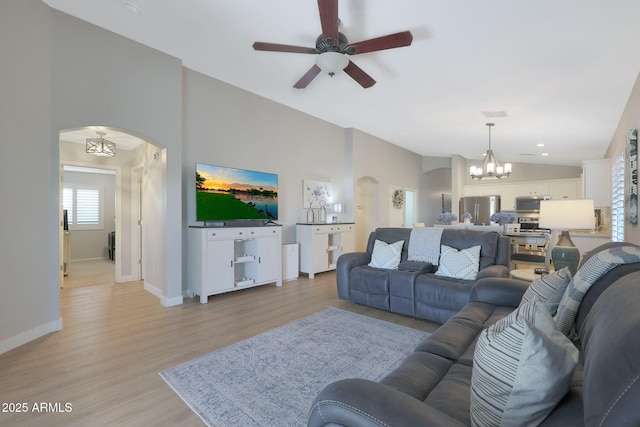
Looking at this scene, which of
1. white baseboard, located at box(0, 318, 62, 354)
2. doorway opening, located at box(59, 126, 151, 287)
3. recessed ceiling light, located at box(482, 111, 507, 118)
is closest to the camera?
white baseboard, located at box(0, 318, 62, 354)

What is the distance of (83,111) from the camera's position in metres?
3.14

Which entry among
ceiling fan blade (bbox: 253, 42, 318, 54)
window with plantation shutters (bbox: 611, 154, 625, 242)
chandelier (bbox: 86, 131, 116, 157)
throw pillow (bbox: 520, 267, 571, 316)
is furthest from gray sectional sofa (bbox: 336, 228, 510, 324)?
chandelier (bbox: 86, 131, 116, 157)

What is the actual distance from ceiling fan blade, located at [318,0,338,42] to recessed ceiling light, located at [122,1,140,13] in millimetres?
1806

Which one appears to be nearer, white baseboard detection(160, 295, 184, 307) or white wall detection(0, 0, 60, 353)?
white wall detection(0, 0, 60, 353)

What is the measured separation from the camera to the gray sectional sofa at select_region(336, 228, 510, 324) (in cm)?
306

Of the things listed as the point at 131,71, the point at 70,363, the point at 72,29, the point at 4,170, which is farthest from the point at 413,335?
the point at 72,29

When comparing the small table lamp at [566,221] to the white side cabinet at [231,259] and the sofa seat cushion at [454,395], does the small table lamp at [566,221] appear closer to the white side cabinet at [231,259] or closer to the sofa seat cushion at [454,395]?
the sofa seat cushion at [454,395]

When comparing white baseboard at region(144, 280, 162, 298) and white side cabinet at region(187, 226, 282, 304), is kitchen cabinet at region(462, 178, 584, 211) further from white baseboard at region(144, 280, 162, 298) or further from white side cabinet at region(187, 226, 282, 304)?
white baseboard at region(144, 280, 162, 298)

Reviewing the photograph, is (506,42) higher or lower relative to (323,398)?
higher

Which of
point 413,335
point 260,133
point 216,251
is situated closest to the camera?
point 413,335

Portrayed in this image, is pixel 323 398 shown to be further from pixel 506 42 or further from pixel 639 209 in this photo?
pixel 639 209

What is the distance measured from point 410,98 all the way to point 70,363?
4.89m

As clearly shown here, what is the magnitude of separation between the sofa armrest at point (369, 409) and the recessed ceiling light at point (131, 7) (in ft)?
11.6

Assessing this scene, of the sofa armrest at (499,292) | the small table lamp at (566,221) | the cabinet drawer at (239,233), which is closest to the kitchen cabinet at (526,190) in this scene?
the small table lamp at (566,221)
